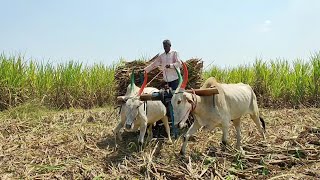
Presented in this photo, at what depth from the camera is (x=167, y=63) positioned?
6898mm

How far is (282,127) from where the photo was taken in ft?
27.0

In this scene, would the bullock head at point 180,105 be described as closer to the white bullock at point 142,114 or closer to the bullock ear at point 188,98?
the bullock ear at point 188,98

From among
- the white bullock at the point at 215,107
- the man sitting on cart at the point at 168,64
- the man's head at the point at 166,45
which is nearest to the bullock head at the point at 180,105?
the white bullock at the point at 215,107

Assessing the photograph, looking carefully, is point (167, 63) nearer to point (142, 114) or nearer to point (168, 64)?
point (168, 64)

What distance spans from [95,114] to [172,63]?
139 inches

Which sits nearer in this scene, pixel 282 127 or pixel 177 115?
pixel 177 115

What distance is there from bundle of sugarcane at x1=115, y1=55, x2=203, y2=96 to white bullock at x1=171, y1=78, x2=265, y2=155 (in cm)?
114

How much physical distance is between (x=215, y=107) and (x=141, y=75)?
2095 millimetres

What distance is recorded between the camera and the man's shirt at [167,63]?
6835 millimetres

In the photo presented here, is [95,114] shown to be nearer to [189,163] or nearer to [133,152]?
[133,152]

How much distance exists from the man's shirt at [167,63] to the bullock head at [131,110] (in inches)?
35.3

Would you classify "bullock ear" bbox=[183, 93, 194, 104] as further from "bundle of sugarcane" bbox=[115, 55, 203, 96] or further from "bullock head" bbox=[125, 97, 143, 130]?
"bundle of sugarcane" bbox=[115, 55, 203, 96]

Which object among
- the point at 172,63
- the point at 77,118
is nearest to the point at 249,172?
the point at 172,63

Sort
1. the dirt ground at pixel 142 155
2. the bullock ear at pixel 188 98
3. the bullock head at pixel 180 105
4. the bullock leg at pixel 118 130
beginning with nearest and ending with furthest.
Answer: the dirt ground at pixel 142 155, the bullock head at pixel 180 105, the bullock ear at pixel 188 98, the bullock leg at pixel 118 130
